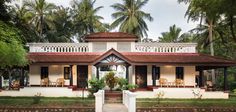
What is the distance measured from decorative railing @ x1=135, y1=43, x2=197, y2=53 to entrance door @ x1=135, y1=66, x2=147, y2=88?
4.85ft

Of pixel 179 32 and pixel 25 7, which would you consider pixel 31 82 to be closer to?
pixel 25 7

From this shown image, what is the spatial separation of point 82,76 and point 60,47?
3.00m

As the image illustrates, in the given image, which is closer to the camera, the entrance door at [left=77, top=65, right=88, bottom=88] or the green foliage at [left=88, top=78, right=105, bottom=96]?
the green foliage at [left=88, top=78, right=105, bottom=96]

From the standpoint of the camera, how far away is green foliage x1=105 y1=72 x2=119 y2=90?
26053mm

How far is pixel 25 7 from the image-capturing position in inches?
1940

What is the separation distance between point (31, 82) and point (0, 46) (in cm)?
1300

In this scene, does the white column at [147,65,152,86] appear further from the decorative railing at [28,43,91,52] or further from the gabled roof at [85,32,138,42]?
the decorative railing at [28,43,91,52]

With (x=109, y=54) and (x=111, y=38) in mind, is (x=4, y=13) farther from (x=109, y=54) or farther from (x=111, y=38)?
(x=111, y=38)

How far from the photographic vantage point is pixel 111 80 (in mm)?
26375

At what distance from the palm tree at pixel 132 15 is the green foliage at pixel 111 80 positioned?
22.7m

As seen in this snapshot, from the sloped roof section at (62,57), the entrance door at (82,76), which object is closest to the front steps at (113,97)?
the sloped roof section at (62,57)

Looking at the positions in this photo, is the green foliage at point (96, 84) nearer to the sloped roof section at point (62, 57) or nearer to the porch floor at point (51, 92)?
the porch floor at point (51, 92)

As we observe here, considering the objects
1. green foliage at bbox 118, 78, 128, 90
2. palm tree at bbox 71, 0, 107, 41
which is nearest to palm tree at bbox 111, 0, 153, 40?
palm tree at bbox 71, 0, 107, 41

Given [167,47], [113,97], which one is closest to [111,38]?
[167,47]
